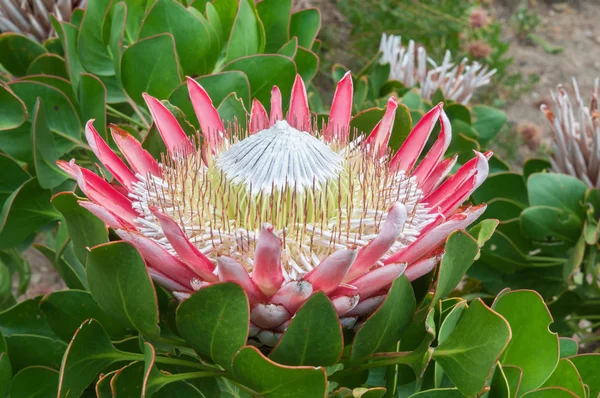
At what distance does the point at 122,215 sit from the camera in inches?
35.1

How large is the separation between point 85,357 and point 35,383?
0.21m

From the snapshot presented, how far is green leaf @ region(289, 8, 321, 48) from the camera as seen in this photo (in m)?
1.46

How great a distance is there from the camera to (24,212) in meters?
1.25

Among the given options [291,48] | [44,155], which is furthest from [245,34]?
[44,155]

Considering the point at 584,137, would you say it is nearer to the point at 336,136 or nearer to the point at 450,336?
the point at 336,136

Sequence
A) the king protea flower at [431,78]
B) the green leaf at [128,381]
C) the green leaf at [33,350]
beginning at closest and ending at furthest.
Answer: the green leaf at [128,381] < the green leaf at [33,350] < the king protea flower at [431,78]

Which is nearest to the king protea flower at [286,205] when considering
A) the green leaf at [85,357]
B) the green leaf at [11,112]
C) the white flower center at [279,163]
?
the white flower center at [279,163]

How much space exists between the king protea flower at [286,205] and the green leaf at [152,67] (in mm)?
161

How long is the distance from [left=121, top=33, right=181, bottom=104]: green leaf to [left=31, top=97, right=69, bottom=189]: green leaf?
0.53 ft

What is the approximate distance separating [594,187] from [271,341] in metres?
1.05

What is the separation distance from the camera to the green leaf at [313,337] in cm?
70

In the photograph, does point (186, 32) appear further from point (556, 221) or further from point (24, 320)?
point (556, 221)

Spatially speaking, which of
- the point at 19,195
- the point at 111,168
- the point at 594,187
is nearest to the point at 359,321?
the point at 111,168

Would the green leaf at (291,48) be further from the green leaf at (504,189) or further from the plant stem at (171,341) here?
the plant stem at (171,341)
